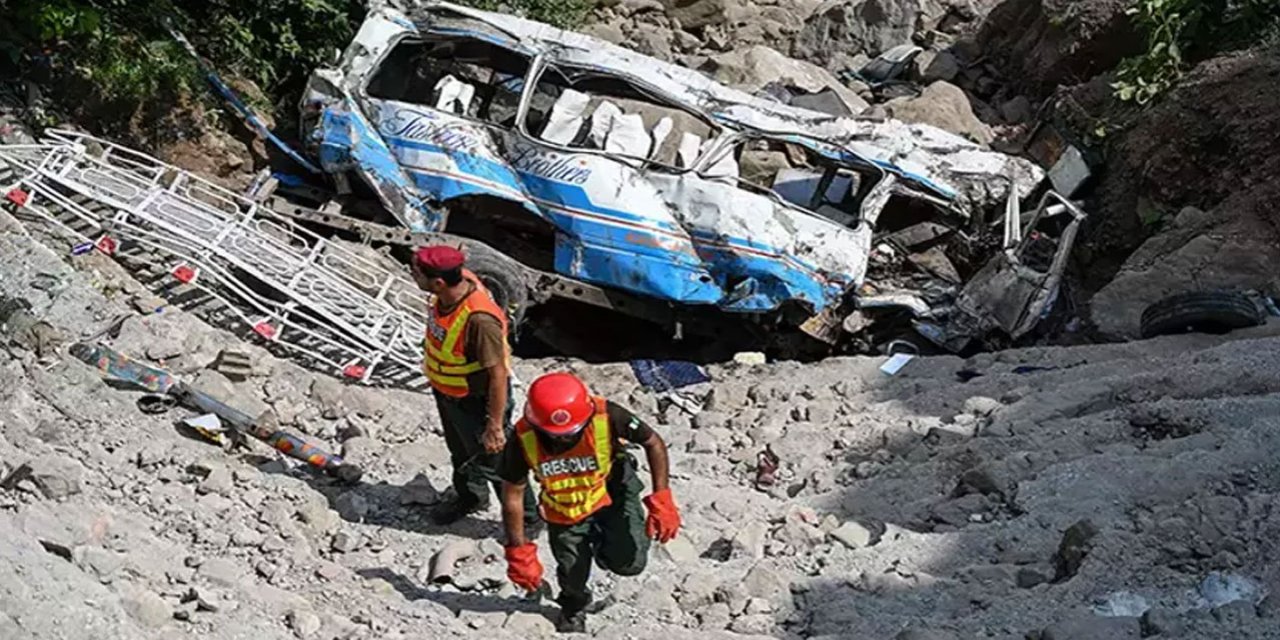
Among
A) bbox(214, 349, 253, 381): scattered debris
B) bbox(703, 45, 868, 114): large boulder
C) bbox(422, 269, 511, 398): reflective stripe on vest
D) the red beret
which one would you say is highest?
the red beret

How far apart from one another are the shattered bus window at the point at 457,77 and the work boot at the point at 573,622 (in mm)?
4799

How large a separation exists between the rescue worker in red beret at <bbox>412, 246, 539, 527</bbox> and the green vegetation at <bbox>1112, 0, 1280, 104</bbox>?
7382 mm

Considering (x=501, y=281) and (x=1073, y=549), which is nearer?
(x=1073, y=549)

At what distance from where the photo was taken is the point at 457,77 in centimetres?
1004

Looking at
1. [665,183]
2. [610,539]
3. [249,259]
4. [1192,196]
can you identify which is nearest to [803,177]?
[665,183]

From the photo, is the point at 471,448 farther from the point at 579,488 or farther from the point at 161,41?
the point at 161,41

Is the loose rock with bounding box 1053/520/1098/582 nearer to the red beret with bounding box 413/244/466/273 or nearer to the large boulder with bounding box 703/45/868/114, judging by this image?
the red beret with bounding box 413/244/466/273

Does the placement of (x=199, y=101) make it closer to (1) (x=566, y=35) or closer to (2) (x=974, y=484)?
(1) (x=566, y=35)

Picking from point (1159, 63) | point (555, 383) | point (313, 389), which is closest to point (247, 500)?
point (313, 389)

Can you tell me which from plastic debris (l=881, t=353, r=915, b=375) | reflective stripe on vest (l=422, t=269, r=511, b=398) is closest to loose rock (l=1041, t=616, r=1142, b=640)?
reflective stripe on vest (l=422, t=269, r=511, b=398)

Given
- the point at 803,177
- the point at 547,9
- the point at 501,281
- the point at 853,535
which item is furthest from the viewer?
the point at 547,9

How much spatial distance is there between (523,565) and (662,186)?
4.27m

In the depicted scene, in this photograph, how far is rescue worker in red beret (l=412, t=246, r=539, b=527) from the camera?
5648mm

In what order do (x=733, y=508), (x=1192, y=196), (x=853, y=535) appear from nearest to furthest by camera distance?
(x=853, y=535) → (x=733, y=508) → (x=1192, y=196)
